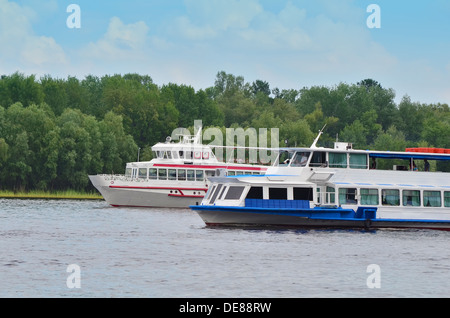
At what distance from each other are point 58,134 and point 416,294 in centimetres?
7151

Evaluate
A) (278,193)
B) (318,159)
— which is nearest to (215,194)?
(278,193)

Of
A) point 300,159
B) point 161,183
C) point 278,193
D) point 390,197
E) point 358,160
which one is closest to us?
point 278,193

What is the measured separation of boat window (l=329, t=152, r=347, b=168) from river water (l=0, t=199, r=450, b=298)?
13.5 ft

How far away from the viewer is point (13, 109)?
100 meters

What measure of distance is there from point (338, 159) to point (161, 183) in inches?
1141

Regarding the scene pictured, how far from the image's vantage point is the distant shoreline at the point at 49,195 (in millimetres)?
94863

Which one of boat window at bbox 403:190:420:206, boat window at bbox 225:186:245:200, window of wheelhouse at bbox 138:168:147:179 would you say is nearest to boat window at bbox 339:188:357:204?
boat window at bbox 403:190:420:206

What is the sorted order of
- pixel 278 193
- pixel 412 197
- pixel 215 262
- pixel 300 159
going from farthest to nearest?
pixel 300 159, pixel 412 197, pixel 278 193, pixel 215 262

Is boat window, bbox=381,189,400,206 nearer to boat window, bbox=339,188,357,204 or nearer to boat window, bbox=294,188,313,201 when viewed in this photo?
boat window, bbox=339,188,357,204

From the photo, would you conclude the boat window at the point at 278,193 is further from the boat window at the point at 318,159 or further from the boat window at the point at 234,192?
the boat window at the point at 318,159

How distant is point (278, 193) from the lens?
5012 centimetres

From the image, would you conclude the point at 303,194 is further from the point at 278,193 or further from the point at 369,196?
the point at 369,196
